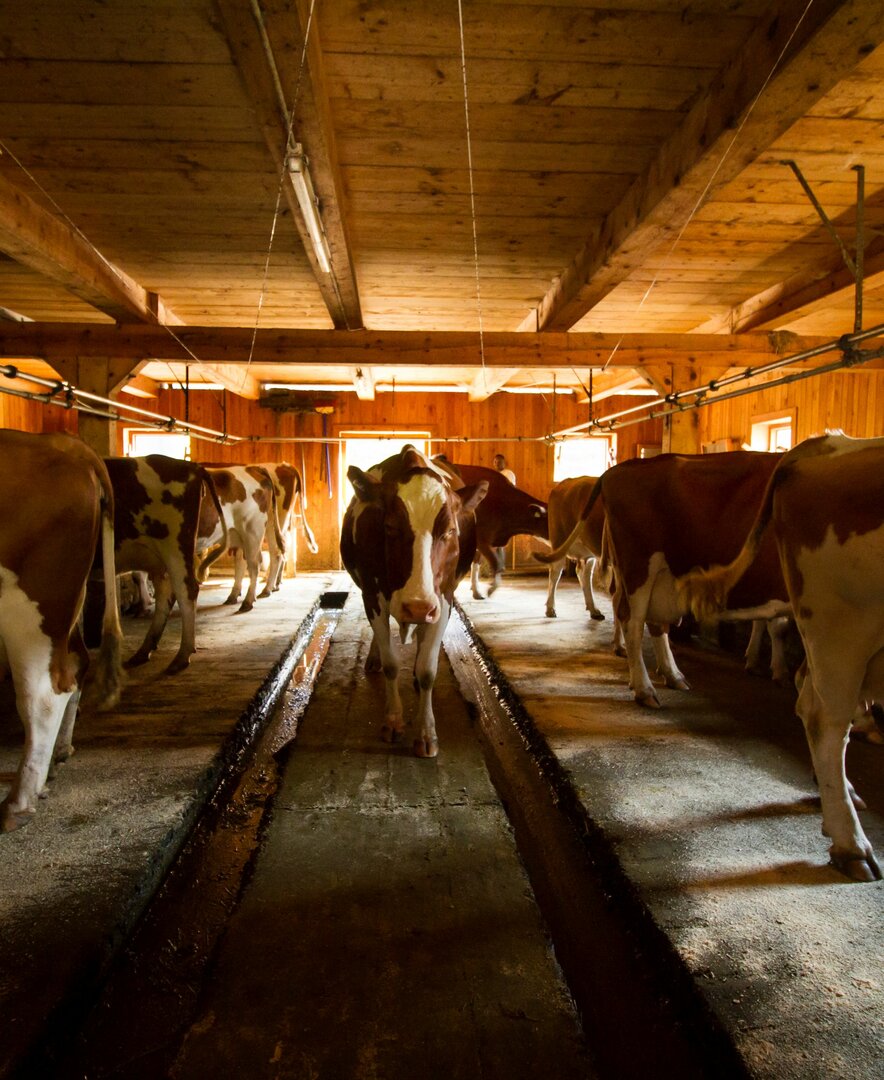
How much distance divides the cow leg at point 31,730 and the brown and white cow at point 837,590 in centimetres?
268

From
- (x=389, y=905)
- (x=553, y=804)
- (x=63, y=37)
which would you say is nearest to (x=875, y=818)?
(x=553, y=804)

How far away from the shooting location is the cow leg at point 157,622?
4871 mm

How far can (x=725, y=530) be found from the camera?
3.56 meters

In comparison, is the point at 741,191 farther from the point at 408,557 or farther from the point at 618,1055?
the point at 618,1055

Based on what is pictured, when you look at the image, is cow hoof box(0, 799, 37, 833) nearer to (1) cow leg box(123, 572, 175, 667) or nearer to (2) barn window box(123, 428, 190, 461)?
(1) cow leg box(123, 572, 175, 667)

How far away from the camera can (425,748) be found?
3320 mm

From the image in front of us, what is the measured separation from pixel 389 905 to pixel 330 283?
3.86m

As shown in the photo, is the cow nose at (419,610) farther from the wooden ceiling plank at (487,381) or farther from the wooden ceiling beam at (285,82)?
the wooden ceiling plank at (487,381)

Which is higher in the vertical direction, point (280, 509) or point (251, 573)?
point (280, 509)

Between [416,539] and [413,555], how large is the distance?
77mm

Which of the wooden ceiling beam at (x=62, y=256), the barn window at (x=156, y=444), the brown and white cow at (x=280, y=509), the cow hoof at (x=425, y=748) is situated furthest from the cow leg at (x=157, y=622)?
the barn window at (x=156, y=444)

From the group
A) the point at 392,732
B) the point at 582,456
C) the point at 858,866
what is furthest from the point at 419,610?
the point at 582,456

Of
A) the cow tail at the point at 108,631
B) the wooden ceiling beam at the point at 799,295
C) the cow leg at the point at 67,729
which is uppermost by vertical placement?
the wooden ceiling beam at the point at 799,295

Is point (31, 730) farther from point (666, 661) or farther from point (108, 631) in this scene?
point (666, 661)
